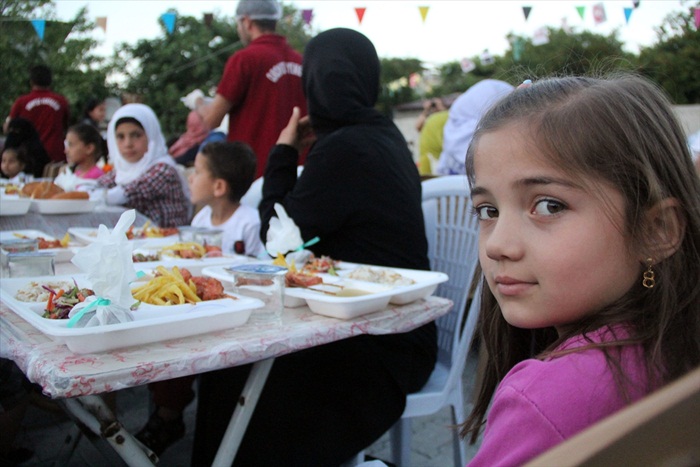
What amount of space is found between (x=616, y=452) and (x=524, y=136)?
75 cm

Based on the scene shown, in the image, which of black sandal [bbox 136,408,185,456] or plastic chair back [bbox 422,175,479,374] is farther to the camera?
black sandal [bbox 136,408,185,456]

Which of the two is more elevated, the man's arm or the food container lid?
the man's arm

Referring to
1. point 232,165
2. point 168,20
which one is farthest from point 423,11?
point 232,165

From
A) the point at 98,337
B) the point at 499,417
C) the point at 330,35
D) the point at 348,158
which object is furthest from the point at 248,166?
the point at 499,417

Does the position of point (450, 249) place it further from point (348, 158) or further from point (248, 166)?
point (248, 166)

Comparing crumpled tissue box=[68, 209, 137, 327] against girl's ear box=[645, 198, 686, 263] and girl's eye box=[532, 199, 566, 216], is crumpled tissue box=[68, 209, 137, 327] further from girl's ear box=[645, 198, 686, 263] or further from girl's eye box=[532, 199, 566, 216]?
girl's ear box=[645, 198, 686, 263]

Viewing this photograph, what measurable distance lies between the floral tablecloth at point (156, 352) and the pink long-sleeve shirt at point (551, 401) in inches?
25.7

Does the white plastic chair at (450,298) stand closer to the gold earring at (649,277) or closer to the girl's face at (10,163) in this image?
the gold earring at (649,277)

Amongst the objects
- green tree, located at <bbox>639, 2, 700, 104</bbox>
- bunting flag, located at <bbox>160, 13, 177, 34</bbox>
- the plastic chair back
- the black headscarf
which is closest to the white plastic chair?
the plastic chair back

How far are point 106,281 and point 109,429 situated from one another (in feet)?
1.30

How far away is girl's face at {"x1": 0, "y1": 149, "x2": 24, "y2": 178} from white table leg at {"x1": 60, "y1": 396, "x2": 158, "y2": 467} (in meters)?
5.98

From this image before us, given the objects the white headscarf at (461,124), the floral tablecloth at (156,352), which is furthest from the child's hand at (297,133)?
the white headscarf at (461,124)

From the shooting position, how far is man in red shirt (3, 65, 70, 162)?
25.4ft

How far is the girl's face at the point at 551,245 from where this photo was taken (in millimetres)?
927
